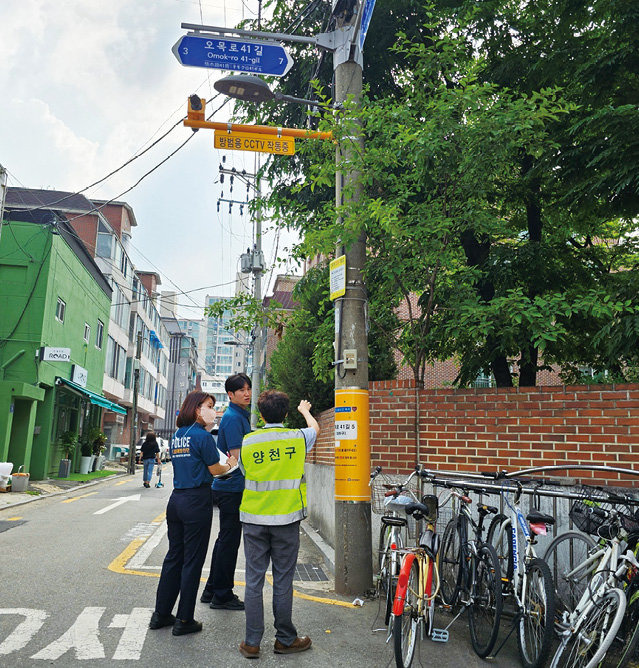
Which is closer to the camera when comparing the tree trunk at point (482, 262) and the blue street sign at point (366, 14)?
the blue street sign at point (366, 14)

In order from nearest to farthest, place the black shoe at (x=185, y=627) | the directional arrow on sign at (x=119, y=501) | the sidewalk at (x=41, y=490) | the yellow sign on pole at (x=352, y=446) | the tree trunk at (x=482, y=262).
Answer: the black shoe at (x=185, y=627)
the yellow sign on pole at (x=352, y=446)
the tree trunk at (x=482, y=262)
the directional arrow on sign at (x=119, y=501)
the sidewalk at (x=41, y=490)

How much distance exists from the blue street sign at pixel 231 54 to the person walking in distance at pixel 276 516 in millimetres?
4674

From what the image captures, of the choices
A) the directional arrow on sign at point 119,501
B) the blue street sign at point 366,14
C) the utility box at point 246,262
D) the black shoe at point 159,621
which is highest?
the utility box at point 246,262

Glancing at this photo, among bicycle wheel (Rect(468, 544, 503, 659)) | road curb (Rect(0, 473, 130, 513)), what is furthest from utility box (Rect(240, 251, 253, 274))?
bicycle wheel (Rect(468, 544, 503, 659))

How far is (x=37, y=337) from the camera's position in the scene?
2097 cm

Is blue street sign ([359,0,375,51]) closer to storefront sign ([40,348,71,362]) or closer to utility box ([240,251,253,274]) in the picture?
storefront sign ([40,348,71,362])

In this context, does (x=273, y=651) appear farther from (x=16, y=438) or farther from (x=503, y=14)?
(x=16, y=438)

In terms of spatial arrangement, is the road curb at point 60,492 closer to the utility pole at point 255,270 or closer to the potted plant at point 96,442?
the potted plant at point 96,442

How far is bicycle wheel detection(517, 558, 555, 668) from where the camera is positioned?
4.27m

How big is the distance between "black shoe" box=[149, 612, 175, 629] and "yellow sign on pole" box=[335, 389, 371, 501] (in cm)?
212

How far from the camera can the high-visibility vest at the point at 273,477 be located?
4.89 m

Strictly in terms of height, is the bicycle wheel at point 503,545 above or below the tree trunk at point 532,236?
below

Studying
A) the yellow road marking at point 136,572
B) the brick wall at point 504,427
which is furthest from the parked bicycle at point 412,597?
the brick wall at point 504,427

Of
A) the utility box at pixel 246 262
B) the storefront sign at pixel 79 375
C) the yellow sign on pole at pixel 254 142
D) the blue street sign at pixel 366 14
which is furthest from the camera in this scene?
the utility box at pixel 246 262
